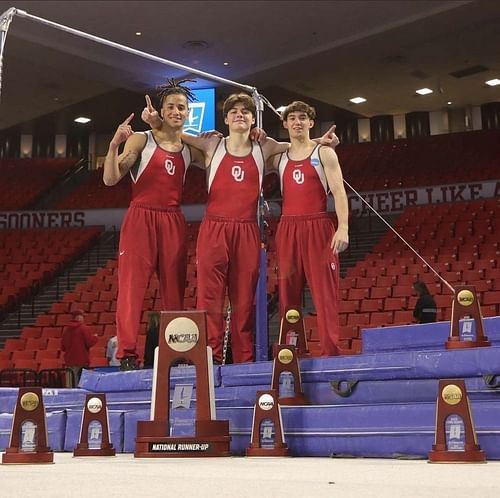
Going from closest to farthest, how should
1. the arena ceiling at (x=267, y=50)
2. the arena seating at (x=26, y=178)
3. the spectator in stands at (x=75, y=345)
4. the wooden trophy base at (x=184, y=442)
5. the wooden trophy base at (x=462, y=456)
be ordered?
the wooden trophy base at (x=462, y=456) → the wooden trophy base at (x=184, y=442) → the spectator in stands at (x=75, y=345) → the arena ceiling at (x=267, y=50) → the arena seating at (x=26, y=178)

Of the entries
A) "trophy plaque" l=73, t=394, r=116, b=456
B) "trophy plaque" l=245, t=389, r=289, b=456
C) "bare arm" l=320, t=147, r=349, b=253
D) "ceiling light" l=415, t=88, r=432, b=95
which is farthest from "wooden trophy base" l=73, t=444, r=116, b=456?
"ceiling light" l=415, t=88, r=432, b=95

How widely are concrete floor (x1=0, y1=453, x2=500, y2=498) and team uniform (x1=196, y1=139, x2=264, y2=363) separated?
155cm

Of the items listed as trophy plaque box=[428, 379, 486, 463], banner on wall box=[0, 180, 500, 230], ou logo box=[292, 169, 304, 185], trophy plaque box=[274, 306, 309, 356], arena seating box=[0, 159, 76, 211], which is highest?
arena seating box=[0, 159, 76, 211]

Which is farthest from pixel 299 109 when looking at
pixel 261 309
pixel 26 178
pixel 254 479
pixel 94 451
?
pixel 26 178

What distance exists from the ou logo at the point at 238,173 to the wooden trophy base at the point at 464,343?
1684 mm

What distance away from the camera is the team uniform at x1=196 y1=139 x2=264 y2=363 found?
Result: 4.59 m

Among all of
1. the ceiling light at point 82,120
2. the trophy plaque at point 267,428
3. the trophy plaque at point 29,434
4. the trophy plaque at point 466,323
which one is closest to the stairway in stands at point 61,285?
the ceiling light at point 82,120

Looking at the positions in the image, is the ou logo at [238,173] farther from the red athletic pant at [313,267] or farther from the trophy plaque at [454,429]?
the trophy plaque at [454,429]

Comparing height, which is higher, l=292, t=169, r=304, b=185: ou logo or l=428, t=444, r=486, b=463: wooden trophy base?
l=292, t=169, r=304, b=185: ou logo

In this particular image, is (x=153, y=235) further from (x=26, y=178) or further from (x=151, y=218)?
(x=26, y=178)

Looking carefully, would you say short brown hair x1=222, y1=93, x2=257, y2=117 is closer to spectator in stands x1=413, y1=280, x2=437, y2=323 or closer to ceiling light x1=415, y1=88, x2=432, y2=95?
spectator in stands x1=413, y1=280, x2=437, y2=323

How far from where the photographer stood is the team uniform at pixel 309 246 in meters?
4.51

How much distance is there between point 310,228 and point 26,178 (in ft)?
55.2

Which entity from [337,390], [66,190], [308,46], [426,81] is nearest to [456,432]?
[337,390]
